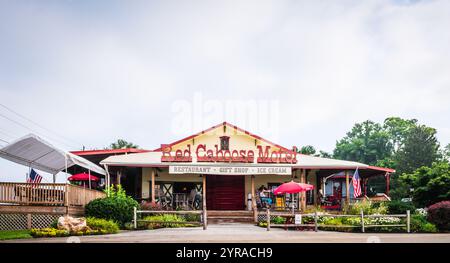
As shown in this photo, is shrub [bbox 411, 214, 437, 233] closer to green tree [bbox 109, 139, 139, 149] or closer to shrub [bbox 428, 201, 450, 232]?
shrub [bbox 428, 201, 450, 232]

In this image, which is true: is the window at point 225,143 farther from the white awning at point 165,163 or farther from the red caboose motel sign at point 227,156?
the white awning at point 165,163

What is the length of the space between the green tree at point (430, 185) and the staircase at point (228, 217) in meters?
9.33

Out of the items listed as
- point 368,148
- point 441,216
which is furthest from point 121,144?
point 441,216

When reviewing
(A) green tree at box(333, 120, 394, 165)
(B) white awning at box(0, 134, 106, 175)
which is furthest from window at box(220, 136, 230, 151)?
(A) green tree at box(333, 120, 394, 165)

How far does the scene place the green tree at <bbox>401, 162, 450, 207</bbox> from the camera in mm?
25603

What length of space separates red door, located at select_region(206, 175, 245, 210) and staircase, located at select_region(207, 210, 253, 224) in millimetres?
3408

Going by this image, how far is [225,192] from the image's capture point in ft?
96.9

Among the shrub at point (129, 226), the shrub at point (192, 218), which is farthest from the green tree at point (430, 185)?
the shrub at point (129, 226)

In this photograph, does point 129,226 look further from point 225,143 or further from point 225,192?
point 225,143

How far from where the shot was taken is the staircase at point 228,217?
83.0 feet

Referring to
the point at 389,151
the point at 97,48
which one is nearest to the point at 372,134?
the point at 389,151
